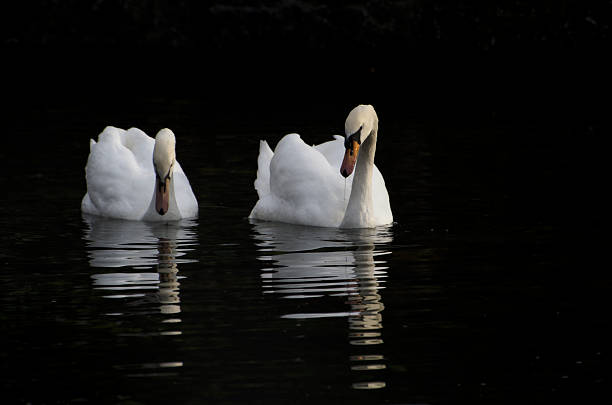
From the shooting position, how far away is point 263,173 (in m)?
16.1

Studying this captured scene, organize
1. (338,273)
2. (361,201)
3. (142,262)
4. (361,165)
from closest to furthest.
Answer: (338,273) < (142,262) < (361,201) < (361,165)

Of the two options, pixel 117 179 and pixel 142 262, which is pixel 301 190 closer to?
pixel 117 179

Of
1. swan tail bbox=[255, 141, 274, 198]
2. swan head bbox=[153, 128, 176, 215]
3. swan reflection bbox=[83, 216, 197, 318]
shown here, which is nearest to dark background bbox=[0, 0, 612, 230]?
swan tail bbox=[255, 141, 274, 198]

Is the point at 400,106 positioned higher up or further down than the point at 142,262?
higher up

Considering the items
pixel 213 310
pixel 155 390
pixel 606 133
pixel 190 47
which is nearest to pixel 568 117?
pixel 606 133

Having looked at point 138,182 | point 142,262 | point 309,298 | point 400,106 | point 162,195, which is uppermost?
point 400,106

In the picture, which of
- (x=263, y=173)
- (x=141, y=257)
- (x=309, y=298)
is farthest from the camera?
(x=263, y=173)

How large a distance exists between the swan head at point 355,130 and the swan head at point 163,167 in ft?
5.76

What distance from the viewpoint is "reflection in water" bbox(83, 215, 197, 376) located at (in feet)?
34.5

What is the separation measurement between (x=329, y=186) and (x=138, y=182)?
2.12 m

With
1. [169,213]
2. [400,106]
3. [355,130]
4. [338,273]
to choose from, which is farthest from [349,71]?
[338,273]

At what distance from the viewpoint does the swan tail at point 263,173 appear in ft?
51.7

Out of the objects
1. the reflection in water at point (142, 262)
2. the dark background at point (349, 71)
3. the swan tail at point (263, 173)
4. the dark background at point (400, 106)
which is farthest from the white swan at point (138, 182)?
the dark background at point (349, 71)

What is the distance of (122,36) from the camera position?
4572 cm
